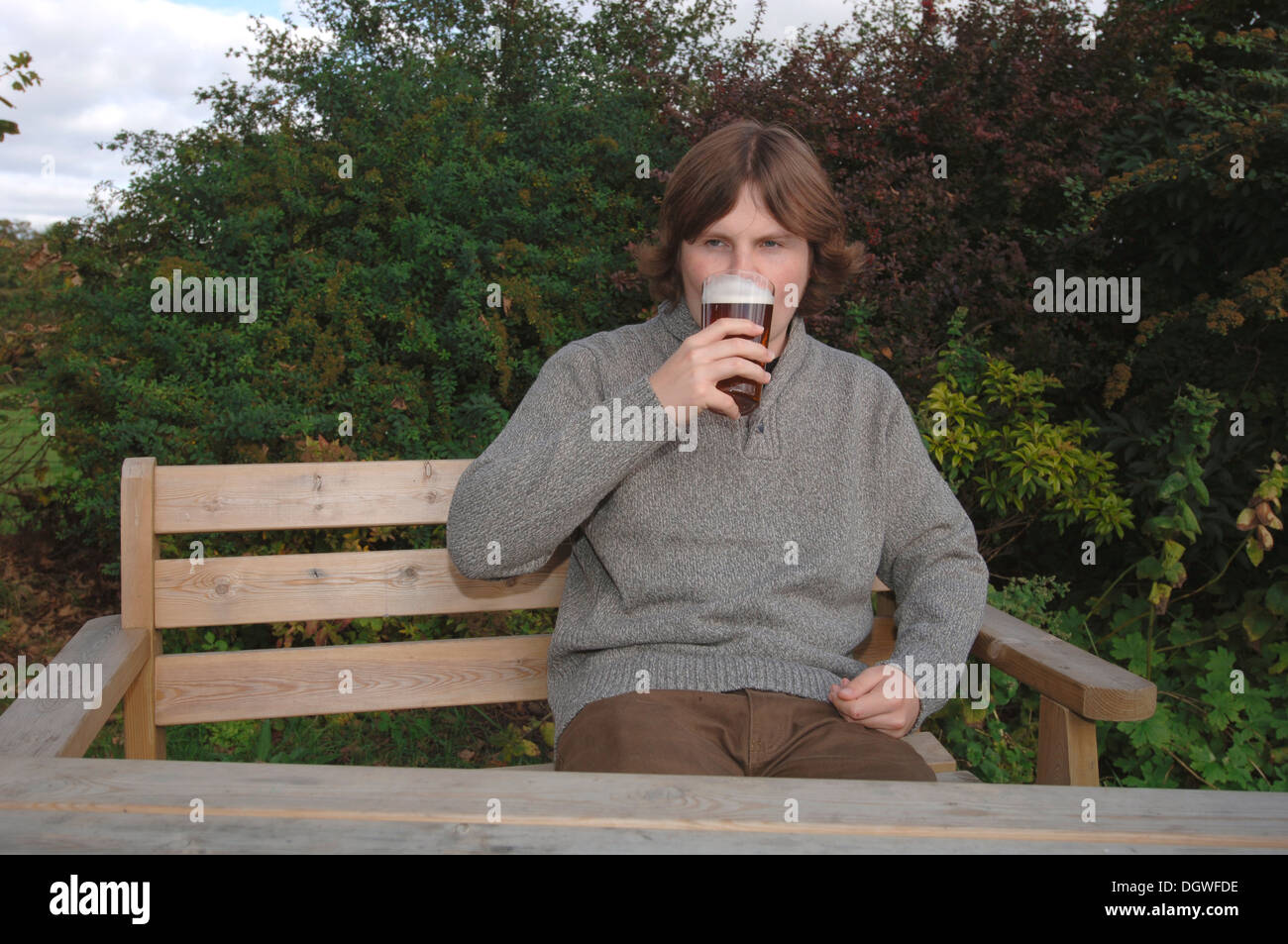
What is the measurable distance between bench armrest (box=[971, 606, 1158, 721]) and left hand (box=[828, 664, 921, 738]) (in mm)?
245

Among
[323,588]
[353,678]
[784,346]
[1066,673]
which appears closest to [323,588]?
[323,588]

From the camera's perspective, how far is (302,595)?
7.25 feet

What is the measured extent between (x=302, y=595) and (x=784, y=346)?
1149 millimetres

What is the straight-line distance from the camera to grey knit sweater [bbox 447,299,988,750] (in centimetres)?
178

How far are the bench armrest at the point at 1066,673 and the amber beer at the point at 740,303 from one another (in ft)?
2.45

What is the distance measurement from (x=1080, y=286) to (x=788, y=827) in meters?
3.06

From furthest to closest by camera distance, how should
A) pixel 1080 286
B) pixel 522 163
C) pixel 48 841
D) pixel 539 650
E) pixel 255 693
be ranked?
pixel 522 163
pixel 1080 286
pixel 539 650
pixel 255 693
pixel 48 841

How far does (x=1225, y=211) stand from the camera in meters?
3.15

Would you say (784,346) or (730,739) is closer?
(730,739)
